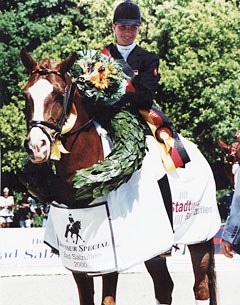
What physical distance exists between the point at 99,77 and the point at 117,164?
1.77ft

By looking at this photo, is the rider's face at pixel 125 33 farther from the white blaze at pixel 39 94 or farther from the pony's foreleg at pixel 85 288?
the pony's foreleg at pixel 85 288

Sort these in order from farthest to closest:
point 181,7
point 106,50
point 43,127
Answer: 1. point 181,7
2. point 106,50
3. point 43,127

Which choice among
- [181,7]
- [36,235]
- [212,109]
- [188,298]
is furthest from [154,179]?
[181,7]

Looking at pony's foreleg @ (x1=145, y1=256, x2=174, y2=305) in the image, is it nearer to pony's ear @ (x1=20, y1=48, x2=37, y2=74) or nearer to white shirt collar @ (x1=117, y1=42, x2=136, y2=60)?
white shirt collar @ (x1=117, y1=42, x2=136, y2=60)

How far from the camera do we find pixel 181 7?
1559 centimetres

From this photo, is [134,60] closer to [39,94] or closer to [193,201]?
[39,94]

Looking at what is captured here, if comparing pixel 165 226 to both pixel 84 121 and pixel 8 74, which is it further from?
pixel 8 74

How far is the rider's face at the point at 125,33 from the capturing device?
15.8ft

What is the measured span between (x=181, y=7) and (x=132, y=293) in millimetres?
9366

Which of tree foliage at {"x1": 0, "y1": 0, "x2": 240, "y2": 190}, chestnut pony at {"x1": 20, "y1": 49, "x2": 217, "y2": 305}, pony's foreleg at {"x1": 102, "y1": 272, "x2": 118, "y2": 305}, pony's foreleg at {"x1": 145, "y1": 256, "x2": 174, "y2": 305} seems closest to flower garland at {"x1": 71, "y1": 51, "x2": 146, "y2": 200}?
chestnut pony at {"x1": 20, "y1": 49, "x2": 217, "y2": 305}

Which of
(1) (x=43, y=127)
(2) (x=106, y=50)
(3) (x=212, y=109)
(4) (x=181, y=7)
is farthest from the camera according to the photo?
(4) (x=181, y=7)

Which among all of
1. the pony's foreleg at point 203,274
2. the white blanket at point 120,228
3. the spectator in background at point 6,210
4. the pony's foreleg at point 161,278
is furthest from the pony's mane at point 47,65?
the spectator in background at point 6,210

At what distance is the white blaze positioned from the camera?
4156mm

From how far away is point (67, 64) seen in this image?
4324 mm
